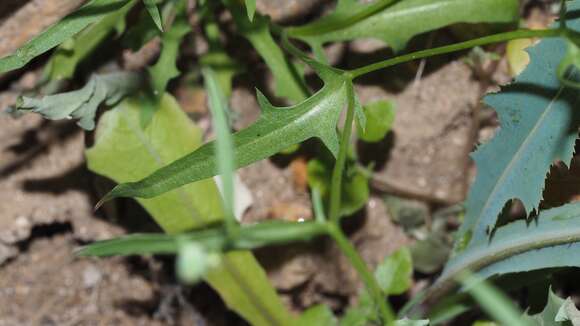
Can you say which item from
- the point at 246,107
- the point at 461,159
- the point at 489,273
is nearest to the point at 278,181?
the point at 246,107

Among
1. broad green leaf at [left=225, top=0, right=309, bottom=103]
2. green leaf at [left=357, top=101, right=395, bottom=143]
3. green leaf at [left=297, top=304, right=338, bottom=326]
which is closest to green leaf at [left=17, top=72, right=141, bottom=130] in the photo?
broad green leaf at [left=225, top=0, right=309, bottom=103]

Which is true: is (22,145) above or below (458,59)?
below

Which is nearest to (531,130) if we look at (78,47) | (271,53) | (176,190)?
(271,53)

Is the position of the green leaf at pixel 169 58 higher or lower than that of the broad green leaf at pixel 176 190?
higher

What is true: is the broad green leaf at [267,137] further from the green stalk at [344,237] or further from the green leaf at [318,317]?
the green leaf at [318,317]

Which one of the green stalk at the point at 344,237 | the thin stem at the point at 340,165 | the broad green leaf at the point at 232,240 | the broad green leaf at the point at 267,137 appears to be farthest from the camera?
Answer: the broad green leaf at the point at 267,137

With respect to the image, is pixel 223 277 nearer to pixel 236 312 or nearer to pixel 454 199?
pixel 236 312

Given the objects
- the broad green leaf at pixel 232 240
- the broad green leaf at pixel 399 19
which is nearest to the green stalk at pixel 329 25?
the broad green leaf at pixel 399 19

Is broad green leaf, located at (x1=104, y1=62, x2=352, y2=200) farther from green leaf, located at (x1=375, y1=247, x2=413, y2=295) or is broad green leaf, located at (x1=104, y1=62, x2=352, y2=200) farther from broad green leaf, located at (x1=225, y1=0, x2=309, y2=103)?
green leaf, located at (x1=375, y1=247, x2=413, y2=295)
